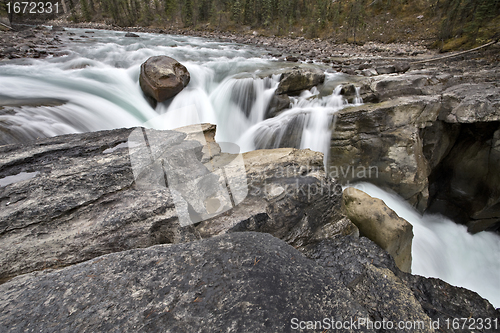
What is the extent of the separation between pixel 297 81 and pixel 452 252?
20.2 feet

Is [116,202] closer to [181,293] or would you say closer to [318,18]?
[181,293]

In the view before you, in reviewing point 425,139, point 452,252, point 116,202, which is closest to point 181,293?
point 116,202

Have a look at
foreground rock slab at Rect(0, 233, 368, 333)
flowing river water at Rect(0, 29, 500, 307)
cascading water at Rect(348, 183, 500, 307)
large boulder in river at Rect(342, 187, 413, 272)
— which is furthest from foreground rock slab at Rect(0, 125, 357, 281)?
cascading water at Rect(348, 183, 500, 307)

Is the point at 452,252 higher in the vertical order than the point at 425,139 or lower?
lower

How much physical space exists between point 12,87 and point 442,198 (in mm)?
12762

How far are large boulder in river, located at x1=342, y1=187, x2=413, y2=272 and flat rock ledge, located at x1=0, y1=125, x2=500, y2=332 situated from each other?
0.90 feet

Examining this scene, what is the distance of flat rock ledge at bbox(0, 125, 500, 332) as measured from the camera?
128 centimetres

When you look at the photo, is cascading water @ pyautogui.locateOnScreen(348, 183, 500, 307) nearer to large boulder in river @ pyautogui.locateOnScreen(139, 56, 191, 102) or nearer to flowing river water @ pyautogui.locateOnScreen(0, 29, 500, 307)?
flowing river water @ pyautogui.locateOnScreen(0, 29, 500, 307)

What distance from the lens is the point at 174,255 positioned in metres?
1.62

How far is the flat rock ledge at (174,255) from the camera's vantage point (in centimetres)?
128

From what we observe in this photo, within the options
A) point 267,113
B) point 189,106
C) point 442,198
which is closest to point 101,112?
point 189,106

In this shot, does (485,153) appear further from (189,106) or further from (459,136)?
(189,106)

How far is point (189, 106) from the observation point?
7.41 m

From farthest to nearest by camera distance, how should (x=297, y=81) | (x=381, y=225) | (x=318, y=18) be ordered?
(x=318, y=18) < (x=297, y=81) < (x=381, y=225)
